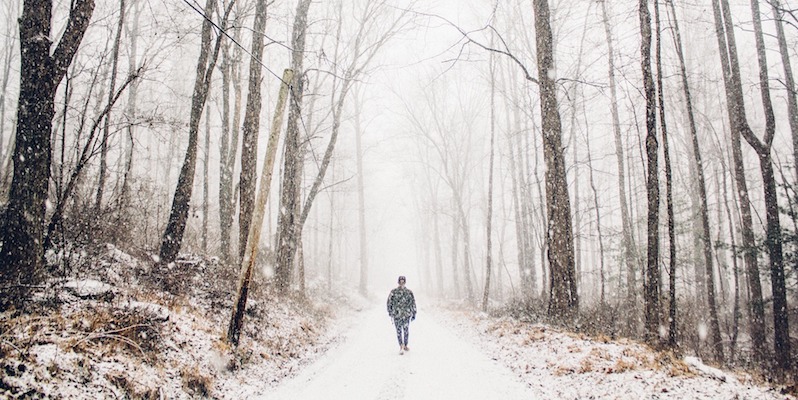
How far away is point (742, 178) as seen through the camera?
10.8 meters

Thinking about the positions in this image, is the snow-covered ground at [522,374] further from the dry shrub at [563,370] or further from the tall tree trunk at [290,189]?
the tall tree trunk at [290,189]

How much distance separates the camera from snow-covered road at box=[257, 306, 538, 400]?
227 inches

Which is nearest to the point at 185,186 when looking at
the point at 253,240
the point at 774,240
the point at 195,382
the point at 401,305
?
the point at 253,240

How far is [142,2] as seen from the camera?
64.2 ft

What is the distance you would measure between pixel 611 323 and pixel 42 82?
39.6 feet

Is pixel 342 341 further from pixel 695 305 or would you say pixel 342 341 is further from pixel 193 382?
pixel 695 305

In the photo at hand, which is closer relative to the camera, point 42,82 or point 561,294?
point 42,82

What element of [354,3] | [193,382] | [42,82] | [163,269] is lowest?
[193,382]

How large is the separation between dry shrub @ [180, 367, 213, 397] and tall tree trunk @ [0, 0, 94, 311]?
245 centimetres

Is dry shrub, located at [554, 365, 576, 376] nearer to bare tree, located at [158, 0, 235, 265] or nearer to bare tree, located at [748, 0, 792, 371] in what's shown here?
bare tree, located at [748, 0, 792, 371]

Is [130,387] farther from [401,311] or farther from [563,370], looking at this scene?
[563,370]

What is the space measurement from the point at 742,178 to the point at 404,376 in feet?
36.0

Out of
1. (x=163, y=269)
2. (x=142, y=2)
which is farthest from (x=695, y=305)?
(x=142, y=2)

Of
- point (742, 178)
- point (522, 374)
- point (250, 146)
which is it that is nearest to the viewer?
point (522, 374)
